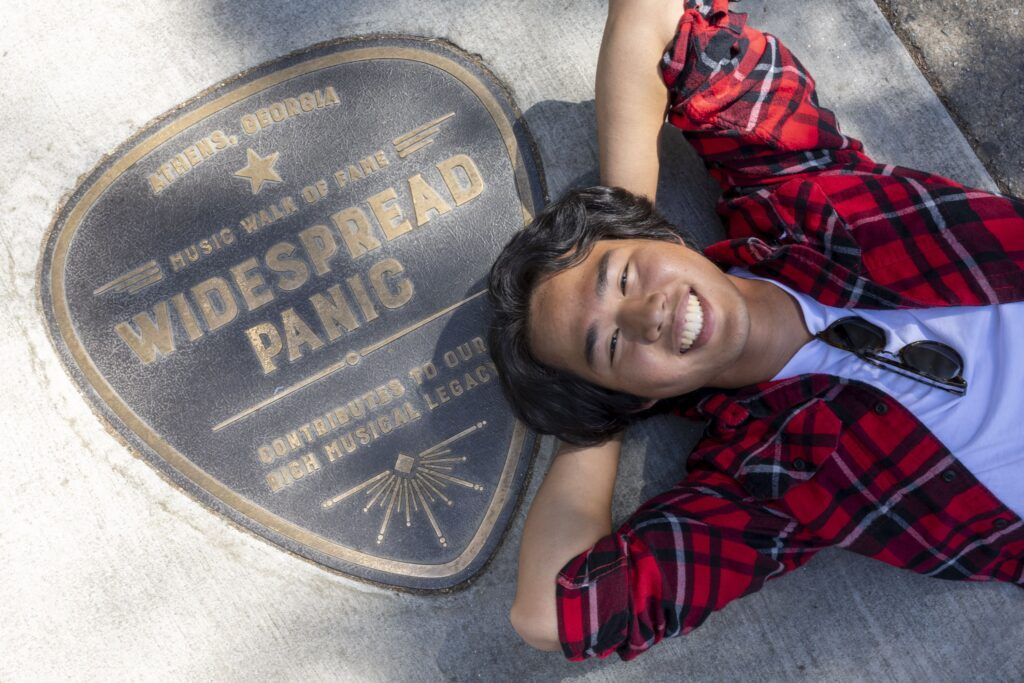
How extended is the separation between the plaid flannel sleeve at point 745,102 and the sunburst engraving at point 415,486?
0.89 m

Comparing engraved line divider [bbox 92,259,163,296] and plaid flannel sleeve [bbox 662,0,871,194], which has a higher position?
engraved line divider [bbox 92,259,163,296]

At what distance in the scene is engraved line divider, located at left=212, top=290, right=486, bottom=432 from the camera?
164cm

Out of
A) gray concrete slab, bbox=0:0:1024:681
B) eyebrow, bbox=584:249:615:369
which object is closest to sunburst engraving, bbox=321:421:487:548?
gray concrete slab, bbox=0:0:1024:681

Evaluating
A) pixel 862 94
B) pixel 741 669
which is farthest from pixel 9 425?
pixel 862 94

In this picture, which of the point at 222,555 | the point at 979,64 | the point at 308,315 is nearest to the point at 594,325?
the point at 308,315

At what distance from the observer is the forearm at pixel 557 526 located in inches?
56.5

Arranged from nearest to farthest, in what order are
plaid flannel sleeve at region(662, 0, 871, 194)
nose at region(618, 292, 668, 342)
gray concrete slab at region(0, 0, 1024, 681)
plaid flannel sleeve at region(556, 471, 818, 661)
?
nose at region(618, 292, 668, 342)
plaid flannel sleeve at region(556, 471, 818, 661)
plaid flannel sleeve at region(662, 0, 871, 194)
gray concrete slab at region(0, 0, 1024, 681)

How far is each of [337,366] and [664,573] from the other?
2.86 feet

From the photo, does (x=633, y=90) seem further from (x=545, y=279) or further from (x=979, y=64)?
(x=979, y=64)

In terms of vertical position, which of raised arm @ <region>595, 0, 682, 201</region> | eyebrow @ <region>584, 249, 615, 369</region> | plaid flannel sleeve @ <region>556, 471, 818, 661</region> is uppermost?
raised arm @ <region>595, 0, 682, 201</region>

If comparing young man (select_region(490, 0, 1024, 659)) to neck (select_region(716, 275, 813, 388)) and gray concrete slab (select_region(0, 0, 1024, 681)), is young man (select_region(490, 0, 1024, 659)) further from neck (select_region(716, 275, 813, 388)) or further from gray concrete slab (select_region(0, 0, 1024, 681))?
gray concrete slab (select_region(0, 0, 1024, 681))

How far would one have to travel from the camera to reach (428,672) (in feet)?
5.45

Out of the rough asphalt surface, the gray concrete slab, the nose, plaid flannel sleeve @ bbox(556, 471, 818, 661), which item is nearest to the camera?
the nose

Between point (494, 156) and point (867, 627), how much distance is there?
147 centimetres
